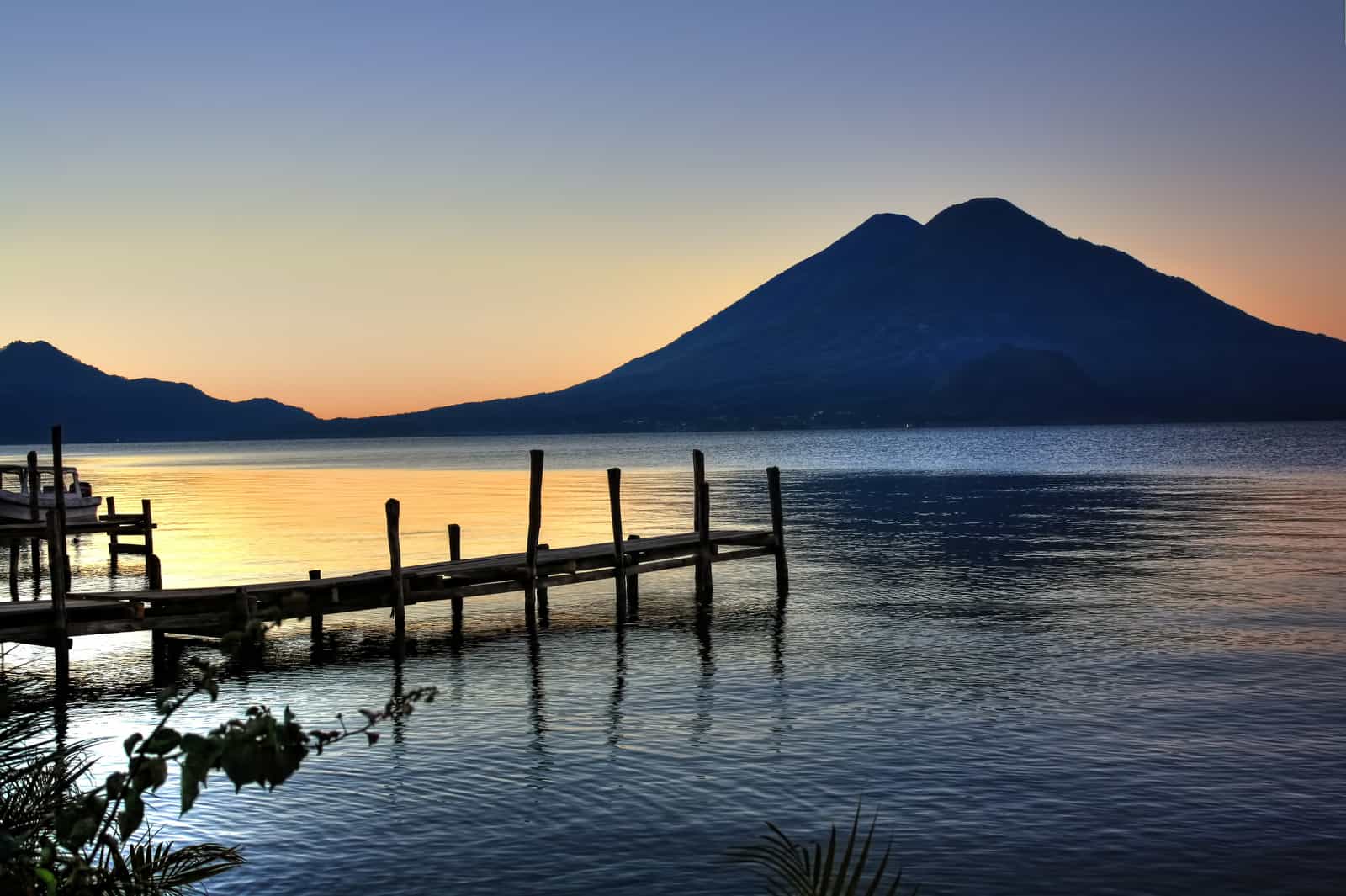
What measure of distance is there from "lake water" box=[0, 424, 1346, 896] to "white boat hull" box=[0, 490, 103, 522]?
212 centimetres

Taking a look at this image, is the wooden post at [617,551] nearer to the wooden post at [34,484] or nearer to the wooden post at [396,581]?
the wooden post at [396,581]

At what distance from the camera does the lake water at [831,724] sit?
12.4m

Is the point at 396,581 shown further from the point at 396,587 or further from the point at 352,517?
the point at 352,517

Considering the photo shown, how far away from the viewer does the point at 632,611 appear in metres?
29.0

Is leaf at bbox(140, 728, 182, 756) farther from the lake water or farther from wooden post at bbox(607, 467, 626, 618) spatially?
wooden post at bbox(607, 467, 626, 618)

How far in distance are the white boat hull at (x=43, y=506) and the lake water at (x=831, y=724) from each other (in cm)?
212

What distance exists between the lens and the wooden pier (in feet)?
65.5

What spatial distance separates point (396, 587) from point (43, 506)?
2025cm

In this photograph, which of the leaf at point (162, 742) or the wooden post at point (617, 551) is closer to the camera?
the leaf at point (162, 742)

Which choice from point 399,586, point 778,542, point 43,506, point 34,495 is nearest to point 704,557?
point 778,542

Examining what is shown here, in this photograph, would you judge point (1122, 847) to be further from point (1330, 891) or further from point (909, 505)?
point (909, 505)

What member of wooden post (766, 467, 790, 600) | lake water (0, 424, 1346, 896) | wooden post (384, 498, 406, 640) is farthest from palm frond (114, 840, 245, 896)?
wooden post (766, 467, 790, 600)

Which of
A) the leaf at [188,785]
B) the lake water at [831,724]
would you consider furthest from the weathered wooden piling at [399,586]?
the leaf at [188,785]

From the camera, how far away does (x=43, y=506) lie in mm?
37438
